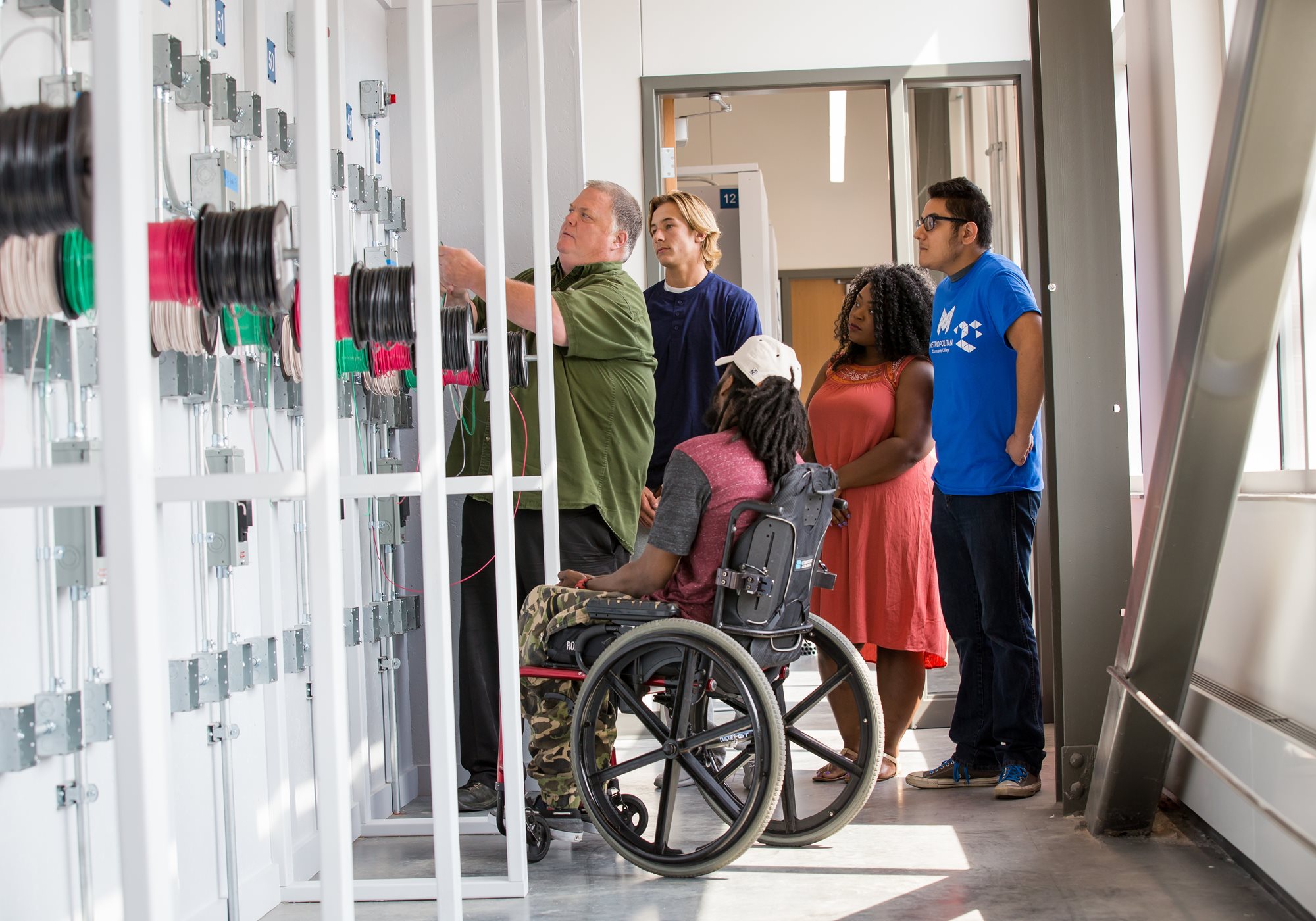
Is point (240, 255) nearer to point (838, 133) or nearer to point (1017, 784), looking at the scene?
point (1017, 784)

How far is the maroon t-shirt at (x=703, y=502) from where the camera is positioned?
2.59 m

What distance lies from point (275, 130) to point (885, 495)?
77.3 inches

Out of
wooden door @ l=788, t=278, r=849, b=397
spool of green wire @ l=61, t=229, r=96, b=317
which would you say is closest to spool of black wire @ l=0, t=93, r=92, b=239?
spool of green wire @ l=61, t=229, r=96, b=317

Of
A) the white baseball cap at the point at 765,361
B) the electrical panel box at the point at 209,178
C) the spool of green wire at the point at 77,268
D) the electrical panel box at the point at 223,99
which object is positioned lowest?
the white baseball cap at the point at 765,361

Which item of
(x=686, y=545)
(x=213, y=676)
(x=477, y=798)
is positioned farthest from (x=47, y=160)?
(x=477, y=798)

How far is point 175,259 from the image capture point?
1.56m

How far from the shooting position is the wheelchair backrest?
8.21 feet

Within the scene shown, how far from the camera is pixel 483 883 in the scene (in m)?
2.54

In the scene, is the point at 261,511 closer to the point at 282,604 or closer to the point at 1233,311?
the point at 282,604

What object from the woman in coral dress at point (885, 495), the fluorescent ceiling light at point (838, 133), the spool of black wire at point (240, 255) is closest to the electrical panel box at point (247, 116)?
the spool of black wire at point (240, 255)

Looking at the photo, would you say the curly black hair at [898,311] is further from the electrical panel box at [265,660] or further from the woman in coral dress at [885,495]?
the electrical panel box at [265,660]

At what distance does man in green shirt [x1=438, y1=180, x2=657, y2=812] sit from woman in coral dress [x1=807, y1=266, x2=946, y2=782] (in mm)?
640

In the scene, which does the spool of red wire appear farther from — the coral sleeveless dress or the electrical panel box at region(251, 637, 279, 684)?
the coral sleeveless dress

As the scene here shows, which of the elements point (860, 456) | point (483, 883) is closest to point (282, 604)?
point (483, 883)
